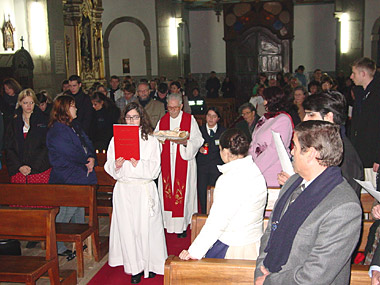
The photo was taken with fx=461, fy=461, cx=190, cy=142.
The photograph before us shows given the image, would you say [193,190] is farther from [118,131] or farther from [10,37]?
[10,37]

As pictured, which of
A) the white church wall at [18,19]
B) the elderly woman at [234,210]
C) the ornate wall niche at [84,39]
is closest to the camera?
the elderly woman at [234,210]

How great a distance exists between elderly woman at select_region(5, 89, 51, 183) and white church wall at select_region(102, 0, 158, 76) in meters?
13.0

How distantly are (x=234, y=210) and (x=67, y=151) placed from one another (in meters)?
2.86

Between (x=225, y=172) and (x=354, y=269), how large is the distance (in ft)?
3.27

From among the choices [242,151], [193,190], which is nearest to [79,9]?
[193,190]

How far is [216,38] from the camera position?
20969 millimetres

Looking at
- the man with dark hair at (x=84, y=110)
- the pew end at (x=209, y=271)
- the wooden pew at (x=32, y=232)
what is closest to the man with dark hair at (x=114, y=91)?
the man with dark hair at (x=84, y=110)

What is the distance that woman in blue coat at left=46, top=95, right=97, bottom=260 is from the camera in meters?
5.25

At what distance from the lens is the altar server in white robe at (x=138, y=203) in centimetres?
460

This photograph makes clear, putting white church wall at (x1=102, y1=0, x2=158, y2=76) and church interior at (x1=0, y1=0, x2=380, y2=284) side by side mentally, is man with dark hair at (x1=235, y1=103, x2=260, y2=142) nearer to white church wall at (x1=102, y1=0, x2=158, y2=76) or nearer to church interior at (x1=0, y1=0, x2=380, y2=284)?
church interior at (x1=0, y1=0, x2=380, y2=284)

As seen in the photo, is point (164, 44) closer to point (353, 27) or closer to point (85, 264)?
point (353, 27)

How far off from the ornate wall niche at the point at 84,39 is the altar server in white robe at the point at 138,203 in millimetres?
10464

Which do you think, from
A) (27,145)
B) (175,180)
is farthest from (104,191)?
(27,145)

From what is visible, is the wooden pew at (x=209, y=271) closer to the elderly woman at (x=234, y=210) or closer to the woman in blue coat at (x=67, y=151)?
the elderly woman at (x=234, y=210)
